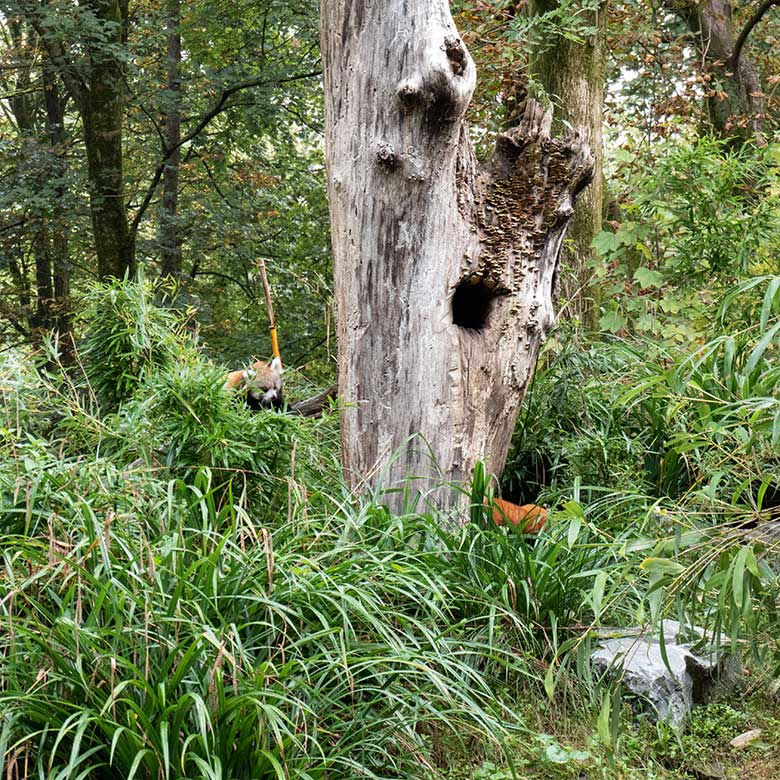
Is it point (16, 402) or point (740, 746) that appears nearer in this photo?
point (740, 746)

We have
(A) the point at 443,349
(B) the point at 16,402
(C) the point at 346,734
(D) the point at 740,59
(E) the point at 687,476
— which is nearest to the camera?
(C) the point at 346,734

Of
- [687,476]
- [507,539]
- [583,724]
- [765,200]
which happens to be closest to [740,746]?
[583,724]

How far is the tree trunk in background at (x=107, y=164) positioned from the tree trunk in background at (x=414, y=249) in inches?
277

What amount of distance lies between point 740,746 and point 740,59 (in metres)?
9.73

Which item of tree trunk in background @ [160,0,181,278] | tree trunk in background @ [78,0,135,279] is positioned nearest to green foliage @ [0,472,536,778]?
tree trunk in background @ [78,0,135,279]

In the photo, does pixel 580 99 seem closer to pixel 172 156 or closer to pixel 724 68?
pixel 724 68

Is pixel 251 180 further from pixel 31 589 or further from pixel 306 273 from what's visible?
pixel 31 589

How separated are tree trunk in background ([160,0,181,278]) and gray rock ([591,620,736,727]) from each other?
8.80 metres

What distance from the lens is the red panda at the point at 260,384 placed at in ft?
17.7

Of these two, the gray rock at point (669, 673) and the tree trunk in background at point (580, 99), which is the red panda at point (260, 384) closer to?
the gray rock at point (669, 673)

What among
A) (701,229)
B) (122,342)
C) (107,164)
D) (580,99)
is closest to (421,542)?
(122,342)

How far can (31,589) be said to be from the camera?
10.5ft

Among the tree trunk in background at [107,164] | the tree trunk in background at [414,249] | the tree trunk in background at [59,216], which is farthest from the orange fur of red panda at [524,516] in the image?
the tree trunk in background at [107,164]

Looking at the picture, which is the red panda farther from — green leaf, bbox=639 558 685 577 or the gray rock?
green leaf, bbox=639 558 685 577
